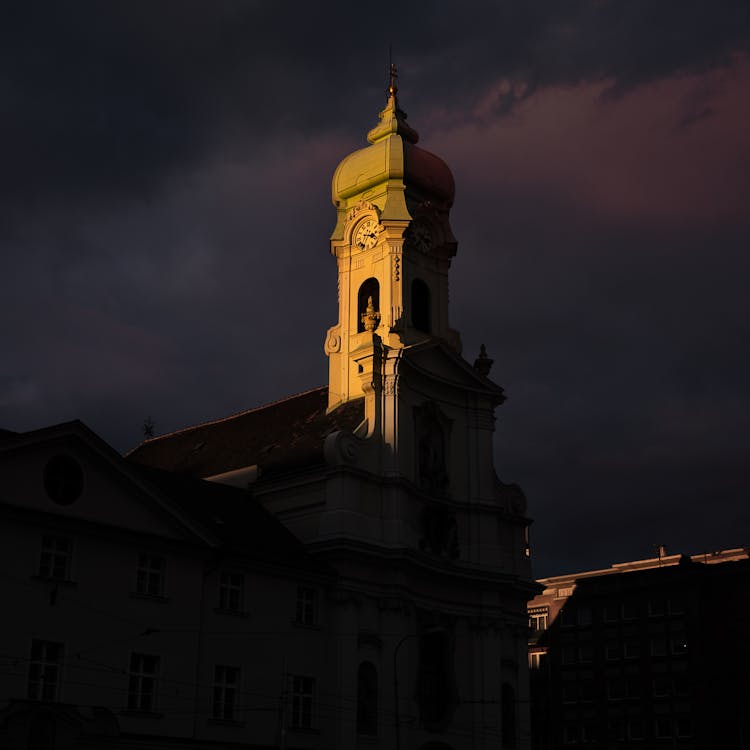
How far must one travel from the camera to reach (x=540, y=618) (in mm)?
99500

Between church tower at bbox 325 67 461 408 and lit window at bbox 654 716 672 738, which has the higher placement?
church tower at bbox 325 67 461 408

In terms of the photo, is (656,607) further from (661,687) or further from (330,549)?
(330,549)

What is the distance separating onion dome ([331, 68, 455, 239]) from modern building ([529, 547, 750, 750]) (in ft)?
113

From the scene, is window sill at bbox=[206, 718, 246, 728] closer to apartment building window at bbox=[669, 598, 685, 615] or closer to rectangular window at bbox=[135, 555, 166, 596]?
rectangular window at bbox=[135, 555, 166, 596]

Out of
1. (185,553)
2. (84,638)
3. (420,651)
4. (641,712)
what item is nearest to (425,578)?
(420,651)

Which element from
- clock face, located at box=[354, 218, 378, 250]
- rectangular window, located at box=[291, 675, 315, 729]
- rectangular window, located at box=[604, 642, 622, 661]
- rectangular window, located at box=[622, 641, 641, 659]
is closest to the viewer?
rectangular window, located at box=[291, 675, 315, 729]

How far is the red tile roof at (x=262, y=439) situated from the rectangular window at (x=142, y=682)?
13400mm

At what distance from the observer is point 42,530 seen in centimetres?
4272

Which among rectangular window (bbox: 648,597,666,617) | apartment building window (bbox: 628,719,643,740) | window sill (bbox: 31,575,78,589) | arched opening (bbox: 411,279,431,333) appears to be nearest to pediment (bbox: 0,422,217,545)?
window sill (bbox: 31,575,78,589)

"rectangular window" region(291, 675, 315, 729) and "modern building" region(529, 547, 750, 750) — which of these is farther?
"modern building" region(529, 547, 750, 750)

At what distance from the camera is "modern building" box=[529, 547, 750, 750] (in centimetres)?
8856

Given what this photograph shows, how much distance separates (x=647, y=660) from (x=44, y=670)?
5802 cm

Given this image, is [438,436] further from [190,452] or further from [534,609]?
[534,609]

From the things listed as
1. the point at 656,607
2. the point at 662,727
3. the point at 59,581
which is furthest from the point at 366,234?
the point at 662,727
